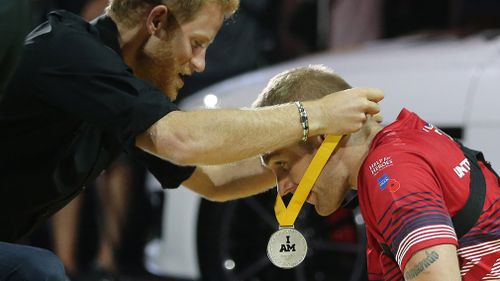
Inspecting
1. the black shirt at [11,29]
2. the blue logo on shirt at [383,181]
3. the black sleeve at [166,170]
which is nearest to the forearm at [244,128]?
the blue logo on shirt at [383,181]

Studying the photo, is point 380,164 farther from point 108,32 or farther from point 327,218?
point 327,218

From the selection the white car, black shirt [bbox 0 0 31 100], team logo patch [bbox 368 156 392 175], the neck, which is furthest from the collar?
the white car

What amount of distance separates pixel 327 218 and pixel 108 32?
1.92 m

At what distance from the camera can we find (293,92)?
126 inches

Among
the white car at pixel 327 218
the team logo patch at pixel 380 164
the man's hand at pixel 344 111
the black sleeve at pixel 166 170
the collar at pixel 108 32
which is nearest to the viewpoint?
the team logo patch at pixel 380 164

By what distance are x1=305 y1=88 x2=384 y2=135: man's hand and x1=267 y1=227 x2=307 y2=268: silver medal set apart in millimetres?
373

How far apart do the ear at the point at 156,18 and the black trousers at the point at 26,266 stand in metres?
0.78

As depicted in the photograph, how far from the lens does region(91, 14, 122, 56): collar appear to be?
3.42 metres

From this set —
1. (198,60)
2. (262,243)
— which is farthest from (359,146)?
(262,243)

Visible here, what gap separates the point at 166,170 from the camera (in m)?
3.73

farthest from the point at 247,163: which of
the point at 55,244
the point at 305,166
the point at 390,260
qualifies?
the point at 55,244

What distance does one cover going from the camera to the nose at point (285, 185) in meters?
3.23

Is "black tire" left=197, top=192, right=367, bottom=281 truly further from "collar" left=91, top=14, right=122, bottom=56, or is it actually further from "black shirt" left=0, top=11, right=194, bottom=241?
"collar" left=91, top=14, right=122, bottom=56

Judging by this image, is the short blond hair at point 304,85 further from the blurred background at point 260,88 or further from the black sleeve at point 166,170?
the blurred background at point 260,88
